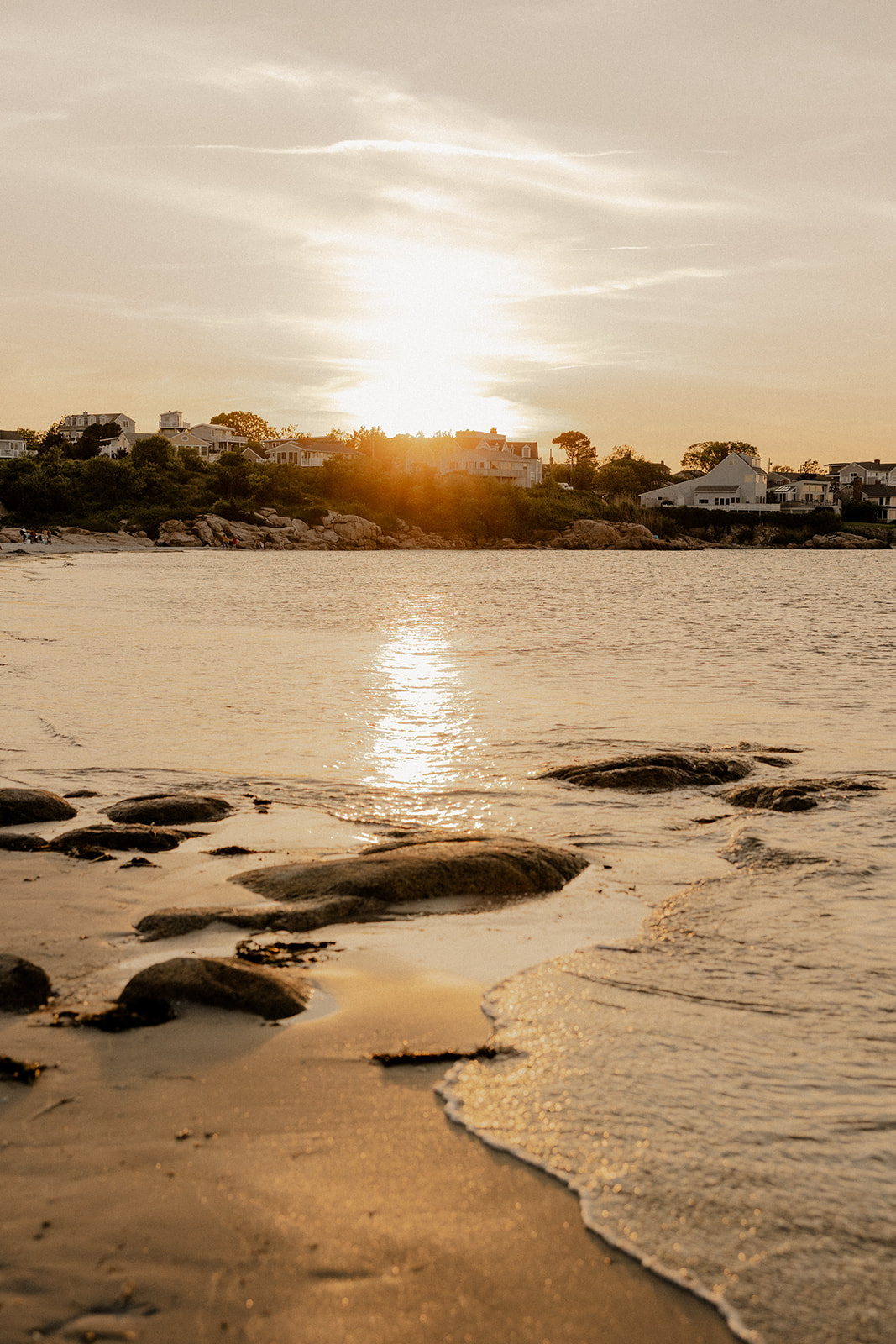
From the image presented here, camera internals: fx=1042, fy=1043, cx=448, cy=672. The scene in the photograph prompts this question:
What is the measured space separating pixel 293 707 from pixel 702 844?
8.62 meters

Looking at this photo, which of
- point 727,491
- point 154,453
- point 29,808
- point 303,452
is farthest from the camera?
point 303,452

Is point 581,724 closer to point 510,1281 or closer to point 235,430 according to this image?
point 510,1281

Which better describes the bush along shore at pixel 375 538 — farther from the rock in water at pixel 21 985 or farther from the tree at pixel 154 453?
the rock in water at pixel 21 985

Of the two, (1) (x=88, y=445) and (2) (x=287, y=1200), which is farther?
(1) (x=88, y=445)

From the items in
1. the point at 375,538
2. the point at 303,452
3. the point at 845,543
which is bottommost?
the point at 375,538

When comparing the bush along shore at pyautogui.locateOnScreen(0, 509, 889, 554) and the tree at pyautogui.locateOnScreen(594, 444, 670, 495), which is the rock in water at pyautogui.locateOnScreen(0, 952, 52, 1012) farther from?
the tree at pyautogui.locateOnScreen(594, 444, 670, 495)

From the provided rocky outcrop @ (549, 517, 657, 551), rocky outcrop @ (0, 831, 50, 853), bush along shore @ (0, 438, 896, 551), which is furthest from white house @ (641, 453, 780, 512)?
rocky outcrop @ (0, 831, 50, 853)

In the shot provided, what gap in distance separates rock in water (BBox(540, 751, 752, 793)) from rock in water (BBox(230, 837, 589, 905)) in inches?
127

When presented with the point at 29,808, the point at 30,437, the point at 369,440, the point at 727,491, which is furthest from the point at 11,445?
the point at 29,808

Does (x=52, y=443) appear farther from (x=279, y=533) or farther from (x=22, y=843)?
(x=22, y=843)

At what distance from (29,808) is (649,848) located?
17.7ft

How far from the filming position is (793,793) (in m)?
10.5

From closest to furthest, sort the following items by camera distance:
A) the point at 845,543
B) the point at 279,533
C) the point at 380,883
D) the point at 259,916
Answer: the point at 259,916 < the point at 380,883 < the point at 279,533 < the point at 845,543

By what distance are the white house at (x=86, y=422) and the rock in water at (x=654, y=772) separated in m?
168
